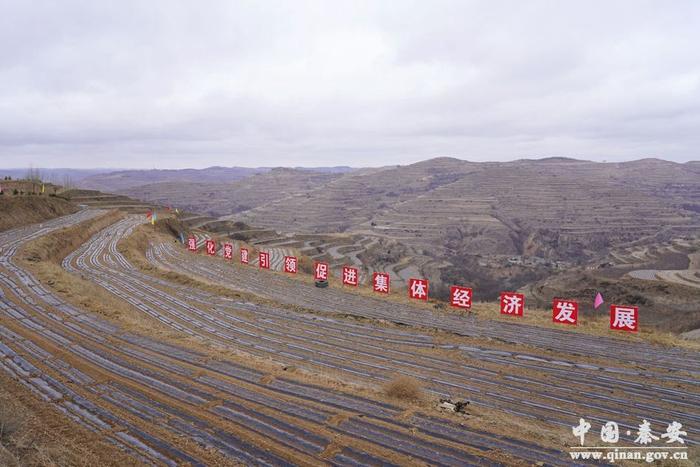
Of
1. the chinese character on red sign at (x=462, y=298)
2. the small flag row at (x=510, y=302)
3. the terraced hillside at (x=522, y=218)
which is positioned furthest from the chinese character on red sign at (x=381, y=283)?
the terraced hillside at (x=522, y=218)

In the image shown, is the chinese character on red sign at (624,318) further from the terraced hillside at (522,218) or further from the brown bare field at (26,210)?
the terraced hillside at (522,218)

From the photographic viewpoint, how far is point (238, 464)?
8930mm

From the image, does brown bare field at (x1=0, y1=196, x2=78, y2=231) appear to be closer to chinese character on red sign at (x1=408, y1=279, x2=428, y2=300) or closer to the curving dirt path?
the curving dirt path

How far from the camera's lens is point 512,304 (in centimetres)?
2359

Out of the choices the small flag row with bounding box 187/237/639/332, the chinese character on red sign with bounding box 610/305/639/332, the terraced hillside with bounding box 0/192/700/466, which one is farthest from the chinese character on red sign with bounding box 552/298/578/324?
Result: the chinese character on red sign with bounding box 610/305/639/332

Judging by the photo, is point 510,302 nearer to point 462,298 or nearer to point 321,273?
point 462,298

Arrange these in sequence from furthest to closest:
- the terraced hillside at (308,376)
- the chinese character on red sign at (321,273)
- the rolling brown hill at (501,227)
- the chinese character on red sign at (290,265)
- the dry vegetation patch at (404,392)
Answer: the rolling brown hill at (501,227)
the chinese character on red sign at (290,265)
the chinese character on red sign at (321,273)
the dry vegetation patch at (404,392)
the terraced hillside at (308,376)

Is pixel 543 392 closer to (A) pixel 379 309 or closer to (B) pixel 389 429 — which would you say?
(B) pixel 389 429

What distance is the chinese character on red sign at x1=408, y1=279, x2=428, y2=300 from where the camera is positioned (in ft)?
88.7

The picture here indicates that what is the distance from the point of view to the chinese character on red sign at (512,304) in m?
23.4

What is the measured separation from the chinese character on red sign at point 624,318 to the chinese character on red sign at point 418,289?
412 inches

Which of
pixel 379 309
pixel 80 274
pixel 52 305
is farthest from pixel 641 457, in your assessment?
pixel 80 274

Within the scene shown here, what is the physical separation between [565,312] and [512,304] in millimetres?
2741

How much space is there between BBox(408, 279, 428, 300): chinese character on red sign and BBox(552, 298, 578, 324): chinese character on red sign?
7793 millimetres
